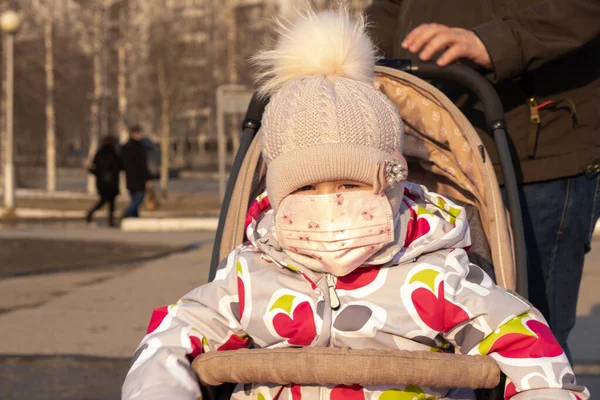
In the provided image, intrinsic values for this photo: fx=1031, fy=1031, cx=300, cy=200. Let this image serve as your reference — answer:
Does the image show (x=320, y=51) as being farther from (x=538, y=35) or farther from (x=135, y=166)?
(x=135, y=166)

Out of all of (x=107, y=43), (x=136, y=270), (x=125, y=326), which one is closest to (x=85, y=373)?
(x=125, y=326)

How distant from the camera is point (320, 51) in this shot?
2.70m

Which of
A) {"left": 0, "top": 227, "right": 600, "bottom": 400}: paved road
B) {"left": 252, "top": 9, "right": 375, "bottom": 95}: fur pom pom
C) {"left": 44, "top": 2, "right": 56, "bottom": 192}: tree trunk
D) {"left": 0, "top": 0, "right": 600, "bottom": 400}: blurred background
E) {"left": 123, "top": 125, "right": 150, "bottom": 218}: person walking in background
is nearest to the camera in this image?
{"left": 252, "top": 9, "right": 375, "bottom": 95}: fur pom pom

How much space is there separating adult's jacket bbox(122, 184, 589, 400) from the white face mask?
98mm

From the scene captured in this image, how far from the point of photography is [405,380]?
220cm

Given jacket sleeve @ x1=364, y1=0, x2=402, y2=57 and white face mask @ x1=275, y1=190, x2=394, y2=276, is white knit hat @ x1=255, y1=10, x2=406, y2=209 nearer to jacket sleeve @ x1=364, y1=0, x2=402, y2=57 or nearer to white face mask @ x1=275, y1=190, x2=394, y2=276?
white face mask @ x1=275, y1=190, x2=394, y2=276

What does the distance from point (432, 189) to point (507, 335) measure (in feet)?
4.03

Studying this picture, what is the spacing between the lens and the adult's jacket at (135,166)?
17.4 metres

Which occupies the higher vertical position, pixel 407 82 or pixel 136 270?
pixel 407 82

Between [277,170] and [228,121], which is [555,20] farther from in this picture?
[228,121]

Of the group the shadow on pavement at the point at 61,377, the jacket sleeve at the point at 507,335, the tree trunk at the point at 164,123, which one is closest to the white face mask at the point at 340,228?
the jacket sleeve at the point at 507,335

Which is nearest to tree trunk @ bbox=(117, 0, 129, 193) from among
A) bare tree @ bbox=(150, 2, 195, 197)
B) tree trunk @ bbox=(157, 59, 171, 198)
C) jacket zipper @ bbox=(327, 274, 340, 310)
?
bare tree @ bbox=(150, 2, 195, 197)

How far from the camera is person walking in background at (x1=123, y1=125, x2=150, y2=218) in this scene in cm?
1734

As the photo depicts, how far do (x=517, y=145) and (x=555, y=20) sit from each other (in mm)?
455
